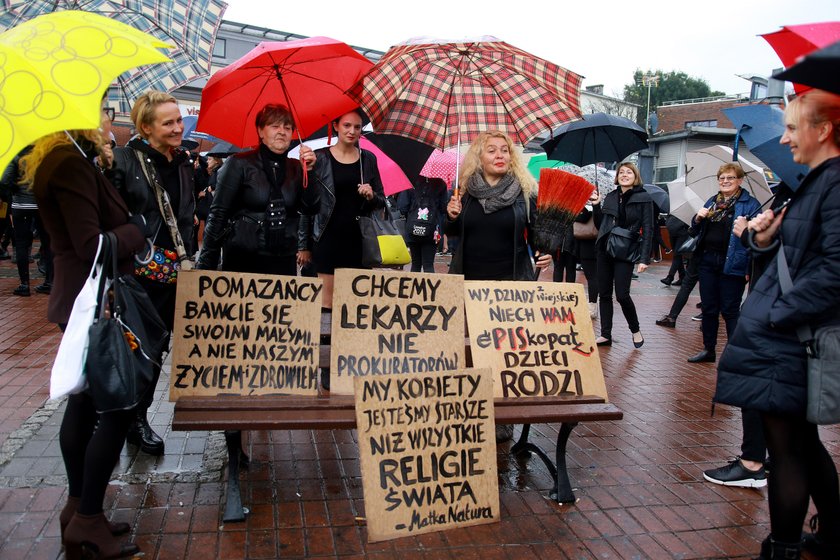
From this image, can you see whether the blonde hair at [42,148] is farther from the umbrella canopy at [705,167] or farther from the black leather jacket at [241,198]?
the umbrella canopy at [705,167]

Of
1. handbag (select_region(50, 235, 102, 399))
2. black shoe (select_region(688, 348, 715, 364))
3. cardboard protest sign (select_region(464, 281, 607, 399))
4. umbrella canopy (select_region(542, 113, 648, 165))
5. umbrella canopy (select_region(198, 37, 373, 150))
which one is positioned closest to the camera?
handbag (select_region(50, 235, 102, 399))

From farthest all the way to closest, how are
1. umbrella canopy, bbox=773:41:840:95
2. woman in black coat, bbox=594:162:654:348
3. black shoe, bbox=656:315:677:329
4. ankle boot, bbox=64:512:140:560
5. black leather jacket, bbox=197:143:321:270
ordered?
black shoe, bbox=656:315:677:329, woman in black coat, bbox=594:162:654:348, black leather jacket, bbox=197:143:321:270, ankle boot, bbox=64:512:140:560, umbrella canopy, bbox=773:41:840:95

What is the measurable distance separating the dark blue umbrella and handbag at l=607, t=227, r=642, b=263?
3.41 meters

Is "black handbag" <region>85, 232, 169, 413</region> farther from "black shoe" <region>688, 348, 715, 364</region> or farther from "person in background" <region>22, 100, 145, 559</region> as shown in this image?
"black shoe" <region>688, 348, 715, 364</region>

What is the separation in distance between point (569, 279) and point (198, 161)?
18.7ft

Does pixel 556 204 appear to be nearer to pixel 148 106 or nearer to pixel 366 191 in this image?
pixel 366 191

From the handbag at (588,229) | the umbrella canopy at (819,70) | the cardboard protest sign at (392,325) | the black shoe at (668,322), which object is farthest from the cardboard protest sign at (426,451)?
the black shoe at (668,322)

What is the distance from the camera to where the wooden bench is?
11.0 feet

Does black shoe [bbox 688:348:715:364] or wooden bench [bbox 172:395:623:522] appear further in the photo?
black shoe [bbox 688:348:715:364]

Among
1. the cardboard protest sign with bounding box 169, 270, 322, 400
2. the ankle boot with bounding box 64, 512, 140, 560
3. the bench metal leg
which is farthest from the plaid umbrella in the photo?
Result: the ankle boot with bounding box 64, 512, 140, 560

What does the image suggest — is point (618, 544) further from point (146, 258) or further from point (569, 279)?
point (569, 279)

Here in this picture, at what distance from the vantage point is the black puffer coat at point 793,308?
289 centimetres

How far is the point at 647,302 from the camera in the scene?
12367 mm

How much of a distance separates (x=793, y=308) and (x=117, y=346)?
9.25ft
